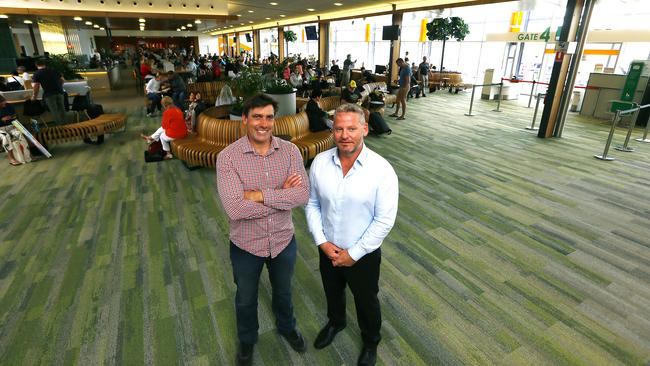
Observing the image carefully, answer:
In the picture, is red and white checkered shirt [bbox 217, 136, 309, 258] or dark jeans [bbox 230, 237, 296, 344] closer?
red and white checkered shirt [bbox 217, 136, 309, 258]

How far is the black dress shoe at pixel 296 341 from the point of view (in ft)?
7.49

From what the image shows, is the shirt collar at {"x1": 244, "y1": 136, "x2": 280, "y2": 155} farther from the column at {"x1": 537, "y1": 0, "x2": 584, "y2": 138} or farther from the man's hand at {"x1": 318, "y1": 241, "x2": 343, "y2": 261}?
the column at {"x1": 537, "y1": 0, "x2": 584, "y2": 138}

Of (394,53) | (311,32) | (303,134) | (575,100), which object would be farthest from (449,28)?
(303,134)

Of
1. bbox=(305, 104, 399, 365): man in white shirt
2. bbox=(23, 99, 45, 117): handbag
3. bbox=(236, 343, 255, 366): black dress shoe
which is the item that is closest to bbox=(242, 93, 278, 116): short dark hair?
bbox=(305, 104, 399, 365): man in white shirt

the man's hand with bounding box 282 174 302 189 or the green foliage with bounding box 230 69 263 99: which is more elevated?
the green foliage with bounding box 230 69 263 99

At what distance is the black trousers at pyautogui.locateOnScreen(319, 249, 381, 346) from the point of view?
6.46 feet

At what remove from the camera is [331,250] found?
1929 mm

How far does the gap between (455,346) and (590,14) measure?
799cm

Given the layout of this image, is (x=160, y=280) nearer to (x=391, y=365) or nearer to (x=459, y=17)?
(x=391, y=365)

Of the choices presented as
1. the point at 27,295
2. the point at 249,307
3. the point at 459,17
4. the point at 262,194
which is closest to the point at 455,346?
the point at 249,307

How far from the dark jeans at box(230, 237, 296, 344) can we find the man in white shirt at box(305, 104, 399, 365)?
0.80 ft

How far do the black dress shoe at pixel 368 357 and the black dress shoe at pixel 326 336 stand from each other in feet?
0.83

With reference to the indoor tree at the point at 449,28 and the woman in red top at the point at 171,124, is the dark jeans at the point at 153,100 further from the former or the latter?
the indoor tree at the point at 449,28

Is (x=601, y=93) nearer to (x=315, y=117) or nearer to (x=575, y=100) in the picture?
(x=575, y=100)
